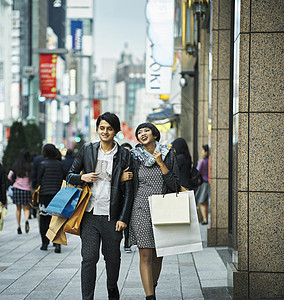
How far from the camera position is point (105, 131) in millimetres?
6262

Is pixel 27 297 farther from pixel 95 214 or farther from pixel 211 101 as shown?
pixel 211 101

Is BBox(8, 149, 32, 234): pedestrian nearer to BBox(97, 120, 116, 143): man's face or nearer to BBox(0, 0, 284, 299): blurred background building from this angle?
BBox(0, 0, 284, 299): blurred background building

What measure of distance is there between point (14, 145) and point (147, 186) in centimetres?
2273

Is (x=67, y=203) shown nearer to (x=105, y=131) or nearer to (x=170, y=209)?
(x=105, y=131)

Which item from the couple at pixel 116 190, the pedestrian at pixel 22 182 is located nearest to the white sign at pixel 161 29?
the pedestrian at pixel 22 182

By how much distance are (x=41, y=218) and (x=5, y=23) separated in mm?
66719

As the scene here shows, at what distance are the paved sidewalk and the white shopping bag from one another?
3.68 ft

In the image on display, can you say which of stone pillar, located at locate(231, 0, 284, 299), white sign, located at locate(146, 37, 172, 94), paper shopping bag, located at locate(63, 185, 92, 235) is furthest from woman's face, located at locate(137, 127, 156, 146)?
white sign, located at locate(146, 37, 172, 94)

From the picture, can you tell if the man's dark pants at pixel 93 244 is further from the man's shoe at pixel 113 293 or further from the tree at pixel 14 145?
the tree at pixel 14 145

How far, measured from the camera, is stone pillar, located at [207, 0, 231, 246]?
1181cm

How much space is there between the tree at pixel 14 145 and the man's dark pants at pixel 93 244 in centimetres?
2147

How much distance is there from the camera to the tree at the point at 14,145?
27.5 meters

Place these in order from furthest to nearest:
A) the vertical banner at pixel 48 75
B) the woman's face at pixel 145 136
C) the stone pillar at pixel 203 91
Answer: the vertical banner at pixel 48 75
the stone pillar at pixel 203 91
the woman's face at pixel 145 136

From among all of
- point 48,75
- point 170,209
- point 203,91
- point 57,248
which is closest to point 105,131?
point 170,209
